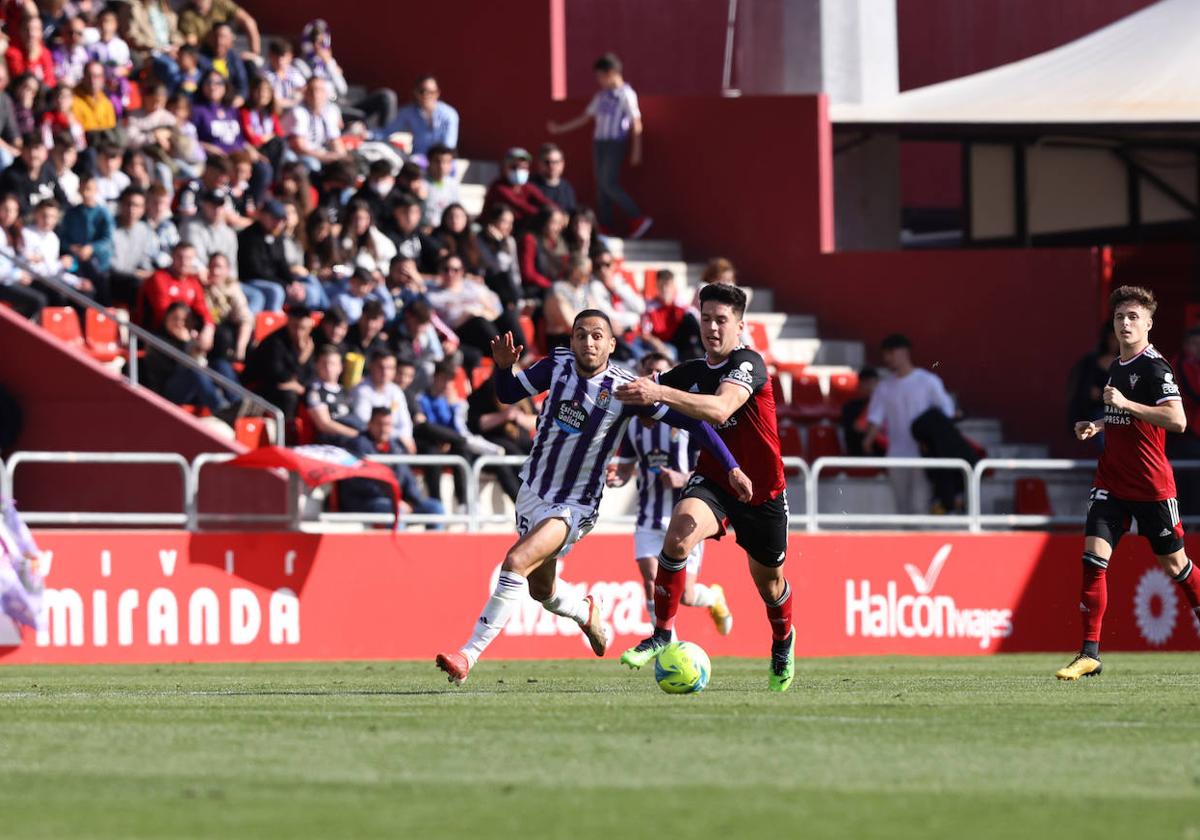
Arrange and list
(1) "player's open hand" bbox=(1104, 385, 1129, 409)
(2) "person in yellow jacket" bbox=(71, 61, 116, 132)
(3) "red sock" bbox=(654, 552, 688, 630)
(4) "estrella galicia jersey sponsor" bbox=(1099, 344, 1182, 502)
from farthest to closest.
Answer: (2) "person in yellow jacket" bbox=(71, 61, 116, 132) < (4) "estrella galicia jersey sponsor" bbox=(1099, 344, 1182, 502) < (1) "player's open hand" bbox=(1104, 385, 1129, 409) < (3) "red sock" bbox=(654, 552, 688, 630)

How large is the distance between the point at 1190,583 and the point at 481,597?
646cm

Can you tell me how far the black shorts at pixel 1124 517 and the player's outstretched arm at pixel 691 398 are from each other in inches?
114

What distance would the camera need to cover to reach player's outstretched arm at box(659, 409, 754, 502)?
1190cm

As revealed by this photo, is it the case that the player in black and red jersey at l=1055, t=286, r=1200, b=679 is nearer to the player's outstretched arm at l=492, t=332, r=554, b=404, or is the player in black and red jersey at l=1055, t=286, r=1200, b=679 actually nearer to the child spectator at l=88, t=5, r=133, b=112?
the player's outstretched arm at l=492, t=332, r=554, b=404

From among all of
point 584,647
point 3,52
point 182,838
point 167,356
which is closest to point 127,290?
point 167,356

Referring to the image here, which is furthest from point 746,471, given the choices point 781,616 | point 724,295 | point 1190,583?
point 1190,583

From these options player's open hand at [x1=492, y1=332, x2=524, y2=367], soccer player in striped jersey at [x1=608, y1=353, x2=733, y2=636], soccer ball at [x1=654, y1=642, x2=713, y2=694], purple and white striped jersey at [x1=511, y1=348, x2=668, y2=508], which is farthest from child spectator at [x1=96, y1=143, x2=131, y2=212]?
soccer ball at [x1=654, y1=642, x2=713, y2=694]

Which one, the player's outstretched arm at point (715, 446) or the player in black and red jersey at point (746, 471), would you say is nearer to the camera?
the player's outstretched arm at point (715, 446)

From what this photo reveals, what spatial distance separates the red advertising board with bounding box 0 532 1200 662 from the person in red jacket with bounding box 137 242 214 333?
8.81ft

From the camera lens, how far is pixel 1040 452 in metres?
24.6

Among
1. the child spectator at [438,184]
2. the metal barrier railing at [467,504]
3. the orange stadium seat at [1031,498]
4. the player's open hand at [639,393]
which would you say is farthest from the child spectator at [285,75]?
the player's open hand at [639,393]

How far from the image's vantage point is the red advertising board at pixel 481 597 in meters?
17.6

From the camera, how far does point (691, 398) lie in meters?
11.7

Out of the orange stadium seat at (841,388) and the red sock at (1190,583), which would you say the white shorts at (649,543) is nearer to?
the red sock at (1190,583)
